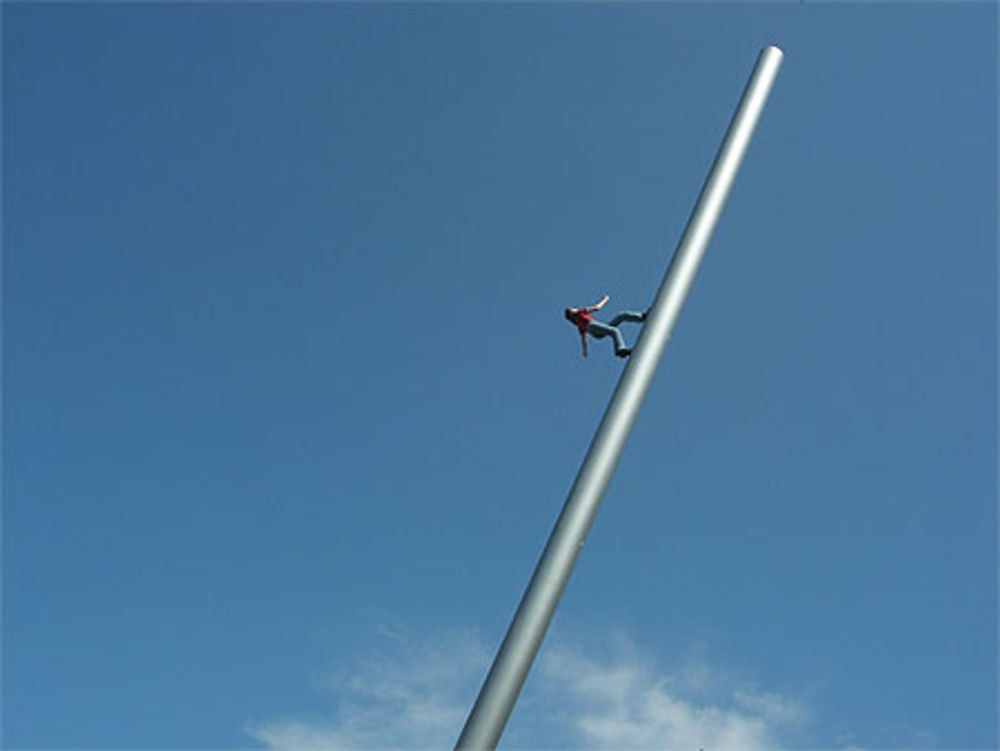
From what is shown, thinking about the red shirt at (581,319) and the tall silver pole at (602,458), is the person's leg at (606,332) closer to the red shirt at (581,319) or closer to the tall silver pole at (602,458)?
the red shirt at (581,319)

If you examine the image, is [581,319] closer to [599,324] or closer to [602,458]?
[599,324]

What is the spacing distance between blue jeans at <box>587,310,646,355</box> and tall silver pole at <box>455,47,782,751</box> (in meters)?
0.92

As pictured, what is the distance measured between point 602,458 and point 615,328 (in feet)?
6.86

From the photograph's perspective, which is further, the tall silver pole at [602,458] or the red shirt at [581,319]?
the red shirt at [581,319]

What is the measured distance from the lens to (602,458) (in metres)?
6.02

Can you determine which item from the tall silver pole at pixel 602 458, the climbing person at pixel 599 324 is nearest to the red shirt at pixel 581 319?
the climbing person at pixel 599 324

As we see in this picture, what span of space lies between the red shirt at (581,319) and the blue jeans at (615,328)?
0.21 ft

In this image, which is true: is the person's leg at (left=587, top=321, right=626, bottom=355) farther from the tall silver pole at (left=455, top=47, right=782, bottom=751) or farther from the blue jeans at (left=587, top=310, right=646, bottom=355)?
the tall silver pole at (left=455, top=47, right=782, bottom=751)

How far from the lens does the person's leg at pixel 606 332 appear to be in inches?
305

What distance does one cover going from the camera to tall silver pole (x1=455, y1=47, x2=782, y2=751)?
5418mm

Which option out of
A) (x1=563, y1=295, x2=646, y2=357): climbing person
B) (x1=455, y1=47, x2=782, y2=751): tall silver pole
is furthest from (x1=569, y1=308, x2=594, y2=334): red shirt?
(x1=455, y1=47, x2=782, y2=751): tall silver pole

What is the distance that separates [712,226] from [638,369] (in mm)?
1588

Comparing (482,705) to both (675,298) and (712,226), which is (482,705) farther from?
(712,226)

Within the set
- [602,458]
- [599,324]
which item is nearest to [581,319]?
[599,324]
